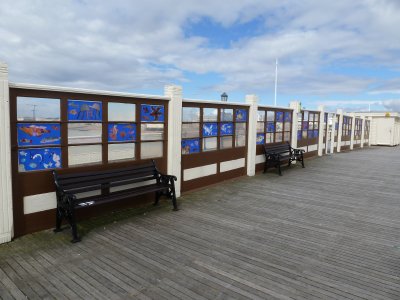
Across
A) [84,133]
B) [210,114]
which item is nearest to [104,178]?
[84,133]

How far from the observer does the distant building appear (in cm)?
2530

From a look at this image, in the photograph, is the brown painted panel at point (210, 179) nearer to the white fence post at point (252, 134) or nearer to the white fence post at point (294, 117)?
the white fence post at point (252, 134)

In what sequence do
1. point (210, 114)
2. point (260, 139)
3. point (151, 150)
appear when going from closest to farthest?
1. point (151, 150)
2. point (210, 114)
3. point (260, 139)

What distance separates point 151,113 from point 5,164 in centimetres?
264

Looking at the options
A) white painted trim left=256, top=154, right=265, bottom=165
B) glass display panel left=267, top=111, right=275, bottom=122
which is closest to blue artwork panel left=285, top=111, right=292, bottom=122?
glass display panel left=267, top=111, right=275, bottom=122

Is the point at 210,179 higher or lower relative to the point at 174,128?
lower

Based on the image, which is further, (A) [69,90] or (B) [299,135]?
(B) [299,135]

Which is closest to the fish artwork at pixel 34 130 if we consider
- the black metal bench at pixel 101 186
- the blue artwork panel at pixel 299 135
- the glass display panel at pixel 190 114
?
the black metal bench at pixel 101 186

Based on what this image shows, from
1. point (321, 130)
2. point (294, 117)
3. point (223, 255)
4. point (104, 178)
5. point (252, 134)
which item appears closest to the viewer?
point (223, 255)

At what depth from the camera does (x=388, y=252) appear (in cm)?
388

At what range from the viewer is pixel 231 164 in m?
8.27

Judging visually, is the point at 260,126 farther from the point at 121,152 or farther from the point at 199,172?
the point at 121,152

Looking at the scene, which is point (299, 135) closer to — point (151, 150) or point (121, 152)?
point (151, 150)

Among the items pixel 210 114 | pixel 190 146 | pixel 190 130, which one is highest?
pixel 210 114
